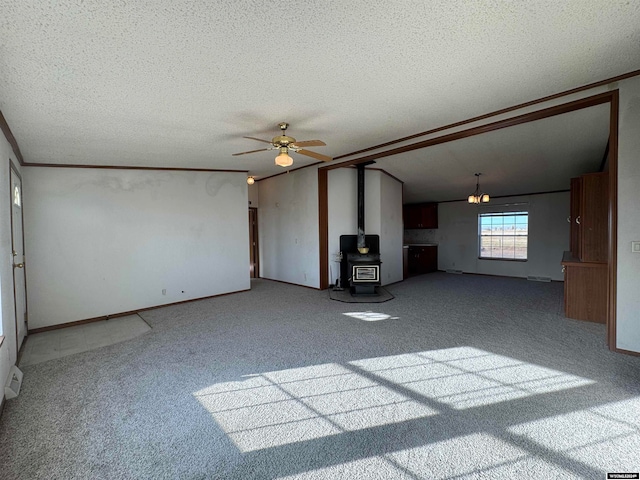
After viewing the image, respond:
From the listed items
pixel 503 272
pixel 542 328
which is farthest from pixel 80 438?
pixel 503 272

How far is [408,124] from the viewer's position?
149 inches

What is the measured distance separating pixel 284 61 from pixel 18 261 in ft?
13.4

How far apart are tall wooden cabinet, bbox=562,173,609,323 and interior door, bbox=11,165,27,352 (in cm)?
681

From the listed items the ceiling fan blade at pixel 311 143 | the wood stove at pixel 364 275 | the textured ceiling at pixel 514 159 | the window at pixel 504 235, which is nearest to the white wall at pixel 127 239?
the wood stove at pixel 364 275

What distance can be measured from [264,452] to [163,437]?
2.26 feet

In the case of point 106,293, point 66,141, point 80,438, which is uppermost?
point 66,141

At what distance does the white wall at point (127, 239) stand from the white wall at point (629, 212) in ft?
18.4

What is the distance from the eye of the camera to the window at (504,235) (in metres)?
8.26

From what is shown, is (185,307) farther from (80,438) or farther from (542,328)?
(542,328)

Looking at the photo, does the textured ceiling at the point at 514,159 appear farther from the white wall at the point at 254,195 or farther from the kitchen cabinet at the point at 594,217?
the white wall at the point at 254,195

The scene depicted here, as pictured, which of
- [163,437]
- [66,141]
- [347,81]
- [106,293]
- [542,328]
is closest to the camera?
[163,437]

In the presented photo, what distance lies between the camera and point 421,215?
9.81m

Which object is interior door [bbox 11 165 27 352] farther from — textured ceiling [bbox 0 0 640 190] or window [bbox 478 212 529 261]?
window [bbox 478 212 529 261]

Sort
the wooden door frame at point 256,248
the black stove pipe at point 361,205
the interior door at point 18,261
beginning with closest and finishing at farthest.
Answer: the interior door at point 18,261, the black stove pipe at point 361,205, the wooden door frame at point 256,248
